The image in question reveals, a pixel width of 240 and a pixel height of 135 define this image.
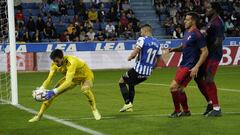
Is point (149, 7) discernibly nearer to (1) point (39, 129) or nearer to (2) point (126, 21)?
(2) point (126, 21)

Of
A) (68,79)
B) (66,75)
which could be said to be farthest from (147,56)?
(68,79)

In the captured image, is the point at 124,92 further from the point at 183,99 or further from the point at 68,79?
the point at 68,79

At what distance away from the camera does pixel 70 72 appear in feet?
35.0

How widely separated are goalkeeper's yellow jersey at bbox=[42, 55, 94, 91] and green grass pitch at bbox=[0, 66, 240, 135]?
0.75 meters

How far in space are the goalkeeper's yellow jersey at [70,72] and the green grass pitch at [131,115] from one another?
2.46ft

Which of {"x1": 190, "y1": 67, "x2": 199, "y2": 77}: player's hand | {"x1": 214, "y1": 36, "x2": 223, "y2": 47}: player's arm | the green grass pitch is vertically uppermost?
{"x1": 214, "y1": 36, "x2": 223, "y2": 47}: player's arm

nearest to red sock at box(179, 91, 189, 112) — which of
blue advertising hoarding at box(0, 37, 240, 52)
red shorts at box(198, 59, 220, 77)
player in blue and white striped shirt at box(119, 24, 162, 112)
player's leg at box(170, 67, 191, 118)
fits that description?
player's leg at box(170, 67, 191, 118)

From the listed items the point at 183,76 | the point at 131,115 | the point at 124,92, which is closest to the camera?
the point at 183,76

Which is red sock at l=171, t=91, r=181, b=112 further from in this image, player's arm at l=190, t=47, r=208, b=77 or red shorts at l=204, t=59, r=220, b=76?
red shorts at l=204, t=59, r=220, b=76

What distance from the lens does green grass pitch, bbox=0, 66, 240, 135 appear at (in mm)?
9984

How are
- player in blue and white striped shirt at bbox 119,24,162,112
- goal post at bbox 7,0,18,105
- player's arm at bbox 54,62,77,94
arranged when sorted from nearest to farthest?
player's arm at bbox 54,62,77,94 < player in blue and white striped shirt at bbox 119,24,162,112 < goal post at bbox 7,0,18,105

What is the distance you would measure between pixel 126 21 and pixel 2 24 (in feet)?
58.0

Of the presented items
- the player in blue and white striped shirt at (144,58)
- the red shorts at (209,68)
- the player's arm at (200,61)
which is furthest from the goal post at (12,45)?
the player's arm at (200,61)

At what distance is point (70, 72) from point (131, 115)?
2.09 meters
